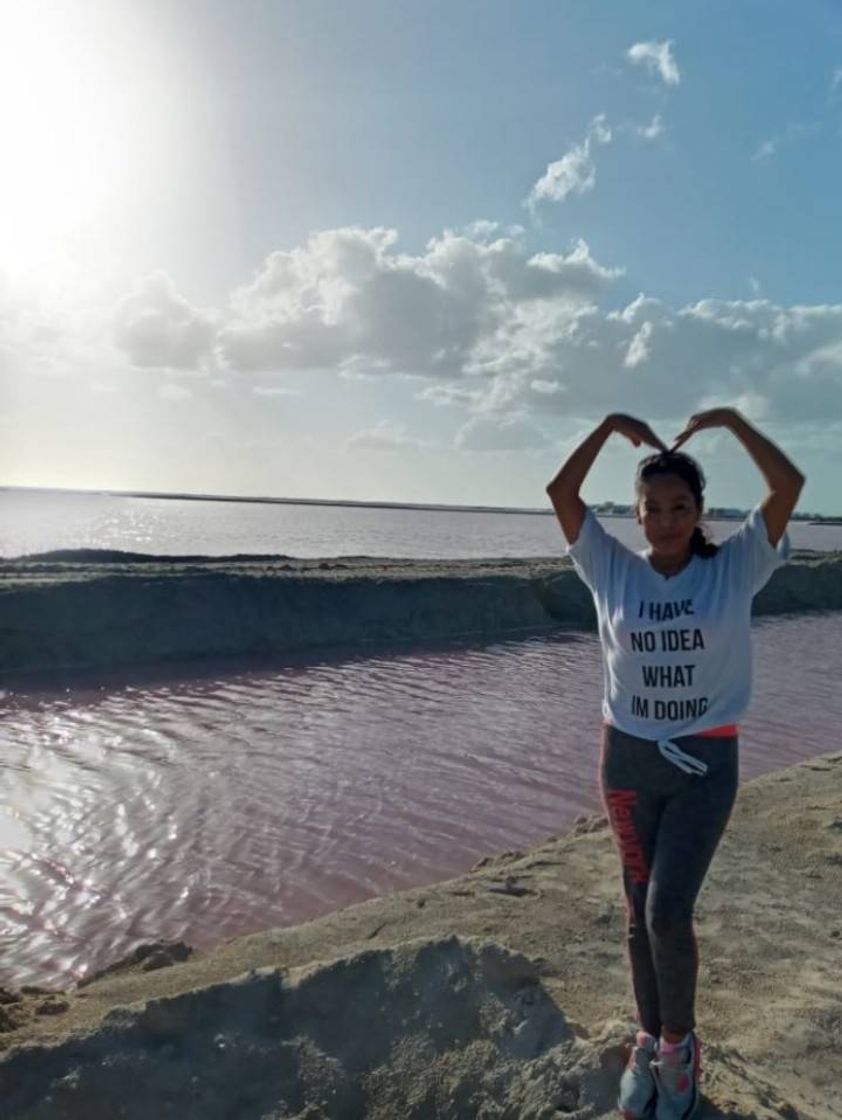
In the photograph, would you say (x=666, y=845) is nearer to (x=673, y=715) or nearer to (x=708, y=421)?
(x=673, y=715)

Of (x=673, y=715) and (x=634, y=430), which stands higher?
(x=634, y=430)

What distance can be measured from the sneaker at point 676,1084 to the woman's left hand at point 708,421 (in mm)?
1793

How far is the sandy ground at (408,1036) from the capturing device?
2.79m

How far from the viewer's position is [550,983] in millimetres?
3828

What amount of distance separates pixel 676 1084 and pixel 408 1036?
886 millimetres

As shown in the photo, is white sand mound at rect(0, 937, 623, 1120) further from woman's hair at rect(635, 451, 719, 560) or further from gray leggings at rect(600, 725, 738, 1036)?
woman's hair at rect(635, 451, 719, 560)

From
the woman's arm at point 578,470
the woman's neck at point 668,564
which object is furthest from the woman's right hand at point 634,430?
the woman's neck at point 668,564

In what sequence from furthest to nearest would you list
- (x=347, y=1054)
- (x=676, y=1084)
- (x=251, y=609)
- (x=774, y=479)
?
(x=251, y=609)
(x=347, y=1054)
(x=774, y=479)
(x=676, y=1084)

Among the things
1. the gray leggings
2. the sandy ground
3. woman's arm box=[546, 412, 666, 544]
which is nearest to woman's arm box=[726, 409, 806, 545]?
woman's arm box=[546, 412, 666, 544]

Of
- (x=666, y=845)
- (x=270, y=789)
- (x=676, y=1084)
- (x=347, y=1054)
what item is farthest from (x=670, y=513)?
(x=270, y=789)

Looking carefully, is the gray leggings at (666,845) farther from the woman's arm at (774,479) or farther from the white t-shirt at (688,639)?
the woman's arm at (774,479)

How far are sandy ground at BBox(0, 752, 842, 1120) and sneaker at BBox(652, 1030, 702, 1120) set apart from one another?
0.29 feet

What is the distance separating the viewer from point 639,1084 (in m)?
2.57

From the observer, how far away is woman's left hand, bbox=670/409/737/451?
115 inches
